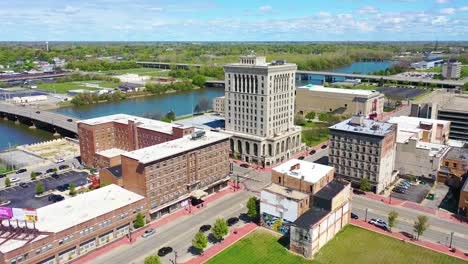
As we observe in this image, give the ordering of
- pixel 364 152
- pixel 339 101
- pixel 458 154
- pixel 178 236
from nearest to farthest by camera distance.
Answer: pixel 178 236, pixel 364 152, pixel 458 154, pixel 339 101

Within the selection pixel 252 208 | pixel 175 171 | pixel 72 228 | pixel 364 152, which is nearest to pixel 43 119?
pixel 175 171

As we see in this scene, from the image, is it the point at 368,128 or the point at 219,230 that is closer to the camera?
the point at 219,230

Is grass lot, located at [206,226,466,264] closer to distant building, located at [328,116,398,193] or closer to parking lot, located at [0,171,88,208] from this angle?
distant building, located at [328,116,398,193]

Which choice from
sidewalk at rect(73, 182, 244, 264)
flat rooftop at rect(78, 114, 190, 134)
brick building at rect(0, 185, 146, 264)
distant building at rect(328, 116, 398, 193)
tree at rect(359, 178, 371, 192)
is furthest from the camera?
flat rooftop at rect(78, 114, 190, 134)

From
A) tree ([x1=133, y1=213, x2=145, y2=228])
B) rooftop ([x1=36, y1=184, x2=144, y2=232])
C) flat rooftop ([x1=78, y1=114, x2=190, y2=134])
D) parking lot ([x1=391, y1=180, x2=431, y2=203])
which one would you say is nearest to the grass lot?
tree ([x1=133, y1=213, x2=145, y2=228])

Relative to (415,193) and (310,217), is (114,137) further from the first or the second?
(415,193)

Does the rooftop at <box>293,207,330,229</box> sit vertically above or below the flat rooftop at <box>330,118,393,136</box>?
below

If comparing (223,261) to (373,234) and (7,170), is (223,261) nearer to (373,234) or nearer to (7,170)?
(373,234)

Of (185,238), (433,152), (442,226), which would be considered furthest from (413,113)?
(185,238)

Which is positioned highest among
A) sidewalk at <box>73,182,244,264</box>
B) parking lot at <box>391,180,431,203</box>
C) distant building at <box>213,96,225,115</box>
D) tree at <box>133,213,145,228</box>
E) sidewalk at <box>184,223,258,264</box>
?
distant building at <box>213,96,225,115</box>
